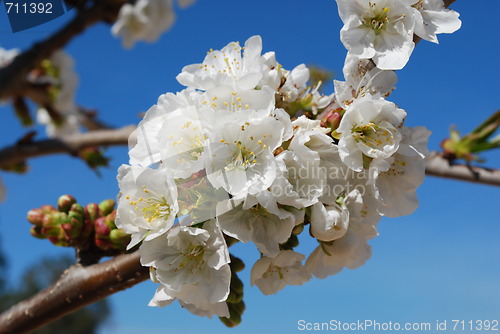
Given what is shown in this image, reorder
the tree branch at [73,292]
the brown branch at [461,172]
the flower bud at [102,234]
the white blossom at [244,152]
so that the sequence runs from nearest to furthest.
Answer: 1. the white blossom at [244,152]
2. the tree branch at [73,292]
3. the flower bud at [102,234]
4. the brown branch at [461,172]

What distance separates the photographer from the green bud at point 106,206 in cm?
132

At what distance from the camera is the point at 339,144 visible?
82 centimetres

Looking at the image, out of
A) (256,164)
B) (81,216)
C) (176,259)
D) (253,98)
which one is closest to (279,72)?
(253,98)

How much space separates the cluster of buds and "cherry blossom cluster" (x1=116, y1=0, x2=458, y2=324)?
1.30 ft

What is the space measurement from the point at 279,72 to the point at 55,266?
19631 mm

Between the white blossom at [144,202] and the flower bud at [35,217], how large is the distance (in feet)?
1.90

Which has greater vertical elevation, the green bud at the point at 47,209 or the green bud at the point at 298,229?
the green bud at the point at 47,209

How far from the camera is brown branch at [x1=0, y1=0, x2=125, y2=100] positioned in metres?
2.05

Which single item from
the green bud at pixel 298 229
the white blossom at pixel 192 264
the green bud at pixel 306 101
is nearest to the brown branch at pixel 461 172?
the green bud at pixel 306 101

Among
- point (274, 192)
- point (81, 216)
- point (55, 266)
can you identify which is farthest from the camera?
point (55, 266)

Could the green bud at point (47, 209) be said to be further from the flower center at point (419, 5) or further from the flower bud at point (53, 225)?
the flower center at point (419, 5)

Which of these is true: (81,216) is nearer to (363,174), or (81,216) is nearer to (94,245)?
(94,245)

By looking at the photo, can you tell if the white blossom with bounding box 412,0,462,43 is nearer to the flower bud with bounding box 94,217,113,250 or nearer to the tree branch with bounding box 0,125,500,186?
the flower bud with bounding box 94,217,113,250

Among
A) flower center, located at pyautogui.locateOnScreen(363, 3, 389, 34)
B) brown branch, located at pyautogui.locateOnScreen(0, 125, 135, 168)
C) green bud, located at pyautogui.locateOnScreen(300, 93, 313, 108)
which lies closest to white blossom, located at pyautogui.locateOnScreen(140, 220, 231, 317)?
green bud, located at pyautogui.locateOnScreen(300, 93, 313, 108)
